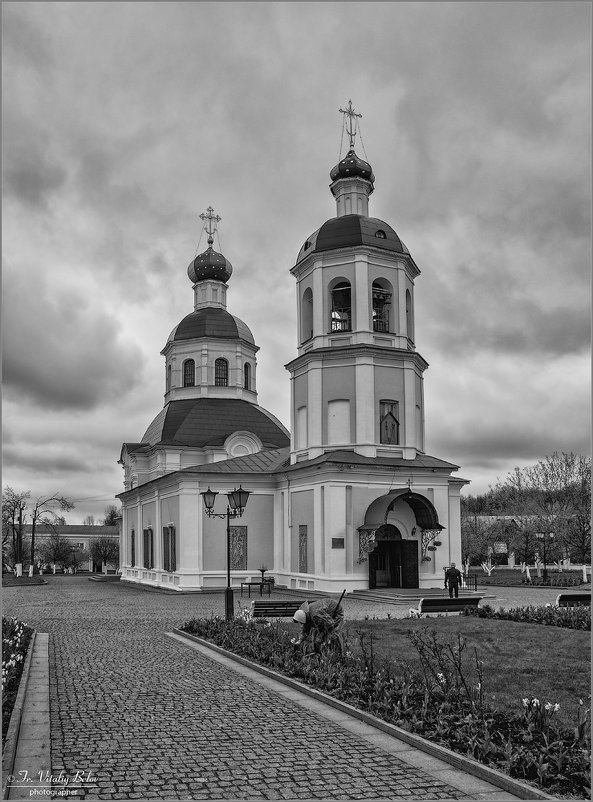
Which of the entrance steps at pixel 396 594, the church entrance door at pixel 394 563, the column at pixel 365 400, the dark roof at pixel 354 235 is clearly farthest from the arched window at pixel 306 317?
the entrance steps at pixel 396 594

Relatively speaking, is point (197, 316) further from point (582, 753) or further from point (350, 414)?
point (582, 753)

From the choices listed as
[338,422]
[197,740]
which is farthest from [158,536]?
[197,740]

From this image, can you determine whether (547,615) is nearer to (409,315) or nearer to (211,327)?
(409,315)

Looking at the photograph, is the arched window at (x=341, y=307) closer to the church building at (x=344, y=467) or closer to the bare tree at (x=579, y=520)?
the church building at (x=344, y=467)

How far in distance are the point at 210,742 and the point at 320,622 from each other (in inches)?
162

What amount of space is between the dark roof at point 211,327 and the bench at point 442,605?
25705 mm

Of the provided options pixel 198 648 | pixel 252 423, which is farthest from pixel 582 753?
pixel 252 423

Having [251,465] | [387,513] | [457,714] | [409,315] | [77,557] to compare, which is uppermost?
[409,315]

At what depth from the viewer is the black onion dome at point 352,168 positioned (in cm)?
3169

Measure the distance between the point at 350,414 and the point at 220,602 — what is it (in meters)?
8.13

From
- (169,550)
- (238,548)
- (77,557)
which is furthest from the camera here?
(77,557)

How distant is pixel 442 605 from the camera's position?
19.5 metres

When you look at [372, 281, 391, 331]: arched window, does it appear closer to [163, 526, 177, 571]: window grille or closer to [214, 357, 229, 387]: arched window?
[163, 526, 177, 571]: window grille

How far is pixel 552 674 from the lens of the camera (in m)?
11.4
